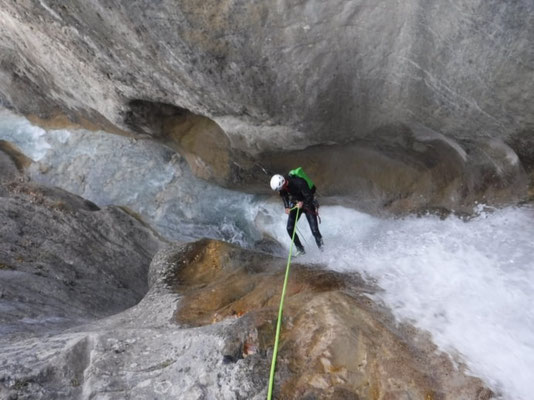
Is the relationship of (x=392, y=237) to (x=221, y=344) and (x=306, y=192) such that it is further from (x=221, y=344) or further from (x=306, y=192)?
(x=221, y=344)

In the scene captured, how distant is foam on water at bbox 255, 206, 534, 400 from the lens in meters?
4.22

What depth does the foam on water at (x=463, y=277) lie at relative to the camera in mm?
4219

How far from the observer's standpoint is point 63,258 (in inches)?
300

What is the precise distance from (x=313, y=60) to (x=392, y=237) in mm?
3596

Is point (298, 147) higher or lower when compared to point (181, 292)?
higher

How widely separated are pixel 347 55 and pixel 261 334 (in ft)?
13.4

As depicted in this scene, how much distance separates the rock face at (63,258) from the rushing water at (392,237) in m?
1.34

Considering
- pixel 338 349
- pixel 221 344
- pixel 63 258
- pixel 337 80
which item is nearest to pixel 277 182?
pixel 337 80

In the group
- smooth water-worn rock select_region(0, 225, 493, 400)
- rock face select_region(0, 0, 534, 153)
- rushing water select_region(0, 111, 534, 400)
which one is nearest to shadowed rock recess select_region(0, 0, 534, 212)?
rock face select_region(0, 0, 534, 153)

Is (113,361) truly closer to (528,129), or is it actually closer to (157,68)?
(157,68)

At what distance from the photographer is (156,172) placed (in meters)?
11.4

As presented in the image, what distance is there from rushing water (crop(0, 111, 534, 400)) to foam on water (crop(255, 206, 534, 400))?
0.05 ft

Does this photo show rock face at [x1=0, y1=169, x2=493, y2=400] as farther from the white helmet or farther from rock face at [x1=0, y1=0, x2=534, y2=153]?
rock face at [x1=0, y1=0, x2=534, y2=153]

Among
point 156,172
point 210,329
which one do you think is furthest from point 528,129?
point 156,172
